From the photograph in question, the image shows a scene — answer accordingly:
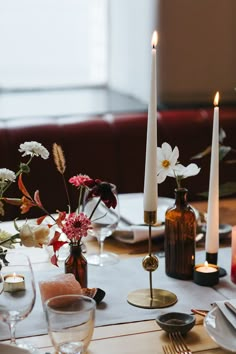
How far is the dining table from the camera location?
1.23 m

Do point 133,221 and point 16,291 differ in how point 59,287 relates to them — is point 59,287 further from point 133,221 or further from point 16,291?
point 133,221

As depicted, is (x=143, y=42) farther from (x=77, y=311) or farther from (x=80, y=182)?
(x=77, y=311)

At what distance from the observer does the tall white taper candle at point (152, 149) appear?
4.33 feet

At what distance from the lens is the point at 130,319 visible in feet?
4.38

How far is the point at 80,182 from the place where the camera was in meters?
1.40

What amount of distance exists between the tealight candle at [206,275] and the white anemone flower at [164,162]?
0.67ft

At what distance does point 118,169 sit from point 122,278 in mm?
1000

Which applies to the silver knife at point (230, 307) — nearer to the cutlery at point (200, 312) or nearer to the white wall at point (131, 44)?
the cutlery at point (200, 312)

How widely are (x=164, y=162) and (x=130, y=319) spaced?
12.6 inches

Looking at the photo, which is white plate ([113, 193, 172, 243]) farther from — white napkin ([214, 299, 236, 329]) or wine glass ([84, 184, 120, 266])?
white napkin ([214, 299, 236, 329])

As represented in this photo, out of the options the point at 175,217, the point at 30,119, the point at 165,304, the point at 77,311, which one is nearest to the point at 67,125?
the point at 30,119

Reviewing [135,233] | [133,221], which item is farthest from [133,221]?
[135,233]

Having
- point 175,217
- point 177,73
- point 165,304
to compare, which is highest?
point 177,73

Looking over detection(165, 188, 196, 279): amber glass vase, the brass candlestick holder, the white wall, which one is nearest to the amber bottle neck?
detection(165, 188, 196, 279): amber glass vase
